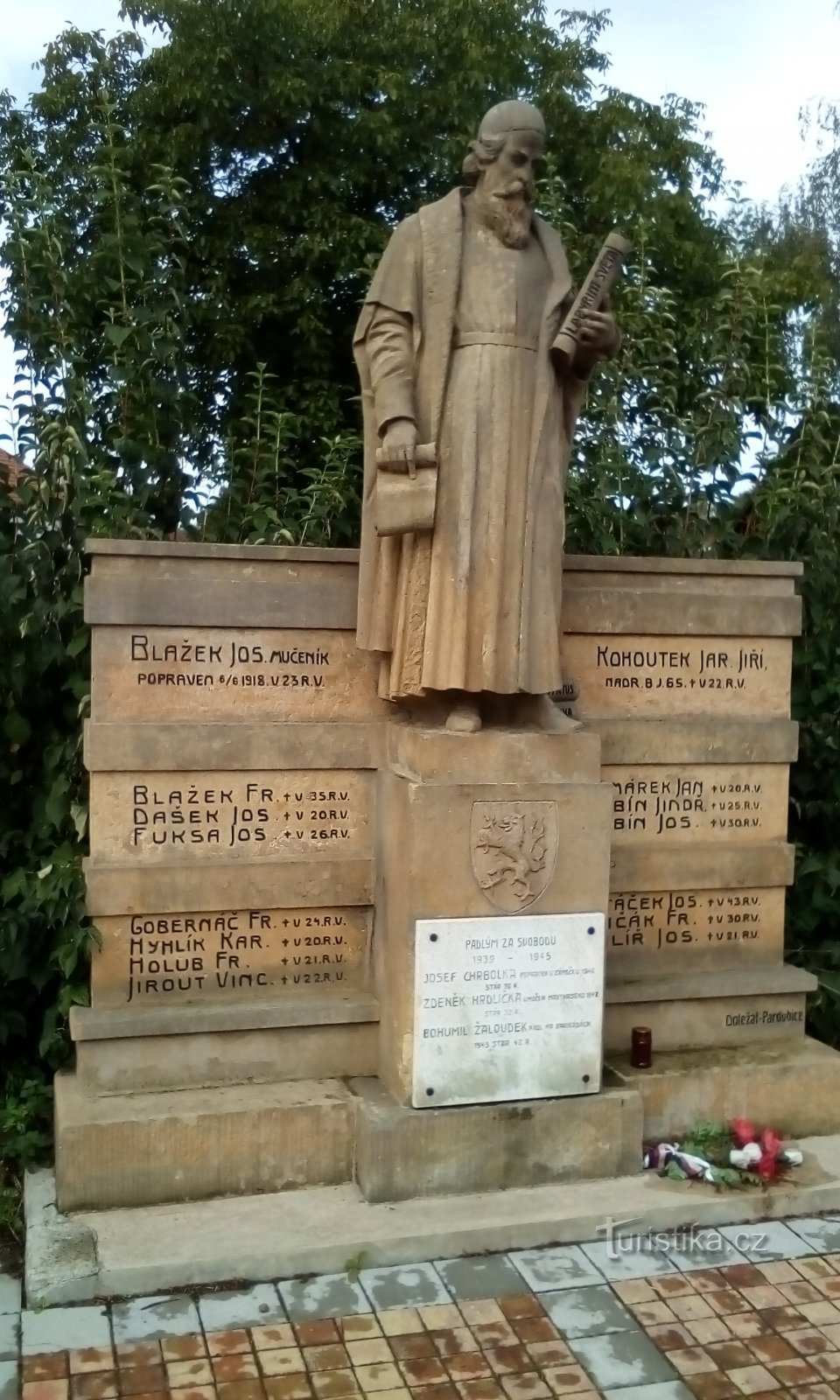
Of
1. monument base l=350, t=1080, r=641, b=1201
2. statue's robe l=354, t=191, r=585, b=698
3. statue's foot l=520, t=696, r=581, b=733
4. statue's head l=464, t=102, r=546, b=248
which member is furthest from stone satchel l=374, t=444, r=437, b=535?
monument base l=350, t=1080, r=641, b=1201

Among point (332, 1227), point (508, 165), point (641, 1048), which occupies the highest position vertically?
point (508, 165)

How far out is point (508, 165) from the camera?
4.55 meters

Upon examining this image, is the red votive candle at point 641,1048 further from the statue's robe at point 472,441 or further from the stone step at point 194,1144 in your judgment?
the statue's robe at point 472,441

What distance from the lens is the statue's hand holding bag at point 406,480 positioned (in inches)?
174

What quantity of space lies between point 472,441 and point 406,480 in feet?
0.92

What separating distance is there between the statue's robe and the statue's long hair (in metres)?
0.11

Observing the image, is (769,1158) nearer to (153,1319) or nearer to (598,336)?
(153,1319)

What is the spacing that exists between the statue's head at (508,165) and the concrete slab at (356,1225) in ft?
10.8

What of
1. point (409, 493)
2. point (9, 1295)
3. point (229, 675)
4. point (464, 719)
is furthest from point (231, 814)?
point (9, 1295)

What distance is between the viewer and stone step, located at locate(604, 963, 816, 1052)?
16.8ft

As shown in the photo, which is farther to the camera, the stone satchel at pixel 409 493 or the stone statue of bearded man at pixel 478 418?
the stone statue of bearded man at pixel 478 418

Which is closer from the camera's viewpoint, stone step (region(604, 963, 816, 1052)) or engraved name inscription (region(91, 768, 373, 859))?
engraved name inscription (region(91, 768, 373, 859))

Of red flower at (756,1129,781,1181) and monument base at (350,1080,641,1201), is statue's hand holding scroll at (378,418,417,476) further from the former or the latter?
red flower at (756,1129,781,1181)

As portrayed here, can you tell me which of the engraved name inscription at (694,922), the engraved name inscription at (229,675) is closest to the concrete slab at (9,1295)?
the engraved name inscription at (229,675)
